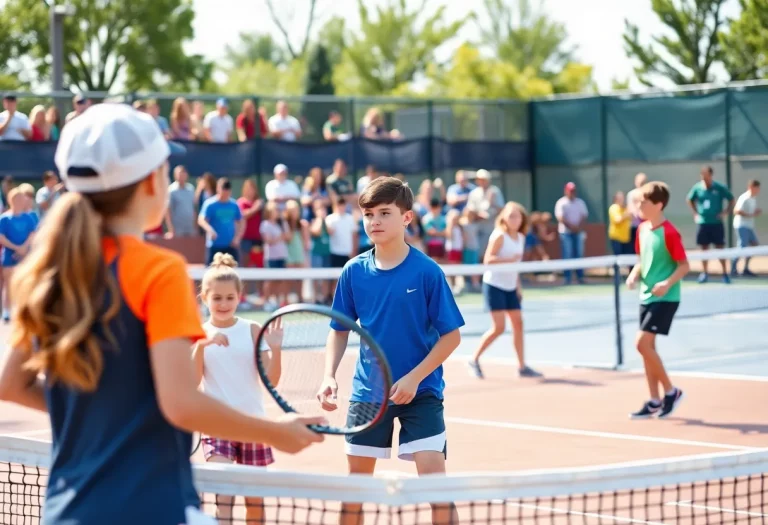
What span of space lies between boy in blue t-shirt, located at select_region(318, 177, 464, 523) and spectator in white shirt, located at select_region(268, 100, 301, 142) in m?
17.1

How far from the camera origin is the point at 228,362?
17.6 feet

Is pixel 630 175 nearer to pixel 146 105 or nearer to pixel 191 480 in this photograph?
pixel 146 105

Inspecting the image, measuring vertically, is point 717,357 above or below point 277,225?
below

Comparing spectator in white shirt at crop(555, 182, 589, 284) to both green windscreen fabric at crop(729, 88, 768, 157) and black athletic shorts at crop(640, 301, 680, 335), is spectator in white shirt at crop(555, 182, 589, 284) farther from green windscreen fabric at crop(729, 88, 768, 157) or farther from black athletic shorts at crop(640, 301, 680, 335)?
black athletic shorts at crop(640, 301, 680, 335)

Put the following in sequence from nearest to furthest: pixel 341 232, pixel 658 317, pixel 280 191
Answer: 1. pixel 658 317
2. pixel 341 232
3. pixel 280 191

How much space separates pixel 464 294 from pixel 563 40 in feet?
210

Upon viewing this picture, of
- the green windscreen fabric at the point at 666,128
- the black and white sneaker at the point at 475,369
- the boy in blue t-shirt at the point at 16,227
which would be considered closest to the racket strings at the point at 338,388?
the black and white sneaker at the point at 475,369

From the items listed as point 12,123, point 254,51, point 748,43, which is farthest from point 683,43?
point 254,51

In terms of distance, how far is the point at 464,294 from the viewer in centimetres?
2142

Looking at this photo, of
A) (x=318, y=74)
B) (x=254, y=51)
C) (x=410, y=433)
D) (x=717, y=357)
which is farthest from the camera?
(x=254, y=51)

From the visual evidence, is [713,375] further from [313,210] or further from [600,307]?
[313,210]

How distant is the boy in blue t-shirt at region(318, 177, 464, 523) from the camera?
506cm

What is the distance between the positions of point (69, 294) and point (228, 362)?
287 centimetres

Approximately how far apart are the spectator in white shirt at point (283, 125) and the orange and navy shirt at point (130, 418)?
64.2ft
